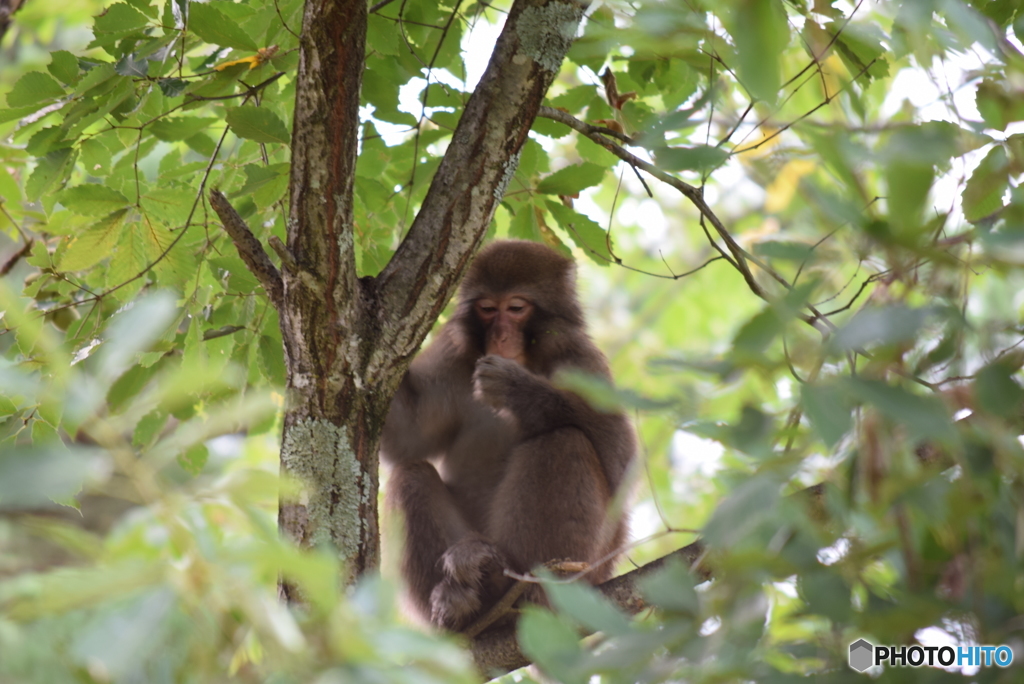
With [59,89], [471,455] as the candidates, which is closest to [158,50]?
[59,89]

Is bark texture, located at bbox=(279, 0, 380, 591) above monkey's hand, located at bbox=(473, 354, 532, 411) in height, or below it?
below

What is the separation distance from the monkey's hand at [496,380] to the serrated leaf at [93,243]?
1736 millimetres

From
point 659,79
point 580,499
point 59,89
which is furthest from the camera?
point 580,499

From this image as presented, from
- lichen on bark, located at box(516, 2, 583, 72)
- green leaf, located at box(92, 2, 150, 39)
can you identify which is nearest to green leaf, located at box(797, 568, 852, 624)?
lichen on bark, located at box(516, 2, 583, 72)

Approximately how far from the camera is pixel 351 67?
269cm

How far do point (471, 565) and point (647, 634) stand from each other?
2738mm

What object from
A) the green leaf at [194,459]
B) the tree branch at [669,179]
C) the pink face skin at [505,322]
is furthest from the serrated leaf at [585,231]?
the green leaf at [194,459]

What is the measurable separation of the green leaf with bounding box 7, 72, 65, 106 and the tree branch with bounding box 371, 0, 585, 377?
1253mm

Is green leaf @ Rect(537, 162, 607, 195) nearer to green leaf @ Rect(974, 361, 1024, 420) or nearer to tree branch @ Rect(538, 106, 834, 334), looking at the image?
tree branch @ Rect(538, 106, 834, 334)

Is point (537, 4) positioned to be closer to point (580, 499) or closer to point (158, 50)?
point (158, 50)

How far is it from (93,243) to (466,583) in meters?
2.06

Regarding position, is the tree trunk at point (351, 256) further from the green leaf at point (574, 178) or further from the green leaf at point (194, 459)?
the green leaf at point (194, 459)

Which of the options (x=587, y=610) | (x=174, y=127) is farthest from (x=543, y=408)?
(x=587, y=610)

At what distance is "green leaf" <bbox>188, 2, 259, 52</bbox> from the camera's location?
2676mm
